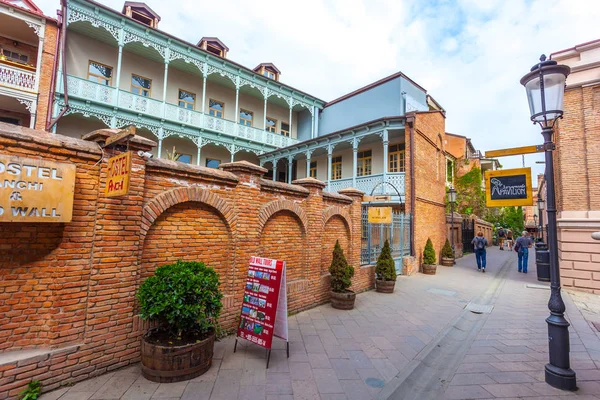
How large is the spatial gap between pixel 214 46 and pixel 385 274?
1692 cm

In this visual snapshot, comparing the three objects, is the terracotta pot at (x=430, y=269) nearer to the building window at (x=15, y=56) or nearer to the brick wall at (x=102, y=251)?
the brick wall at (x=102, y=251)

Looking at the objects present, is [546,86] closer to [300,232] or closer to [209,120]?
[300,232]

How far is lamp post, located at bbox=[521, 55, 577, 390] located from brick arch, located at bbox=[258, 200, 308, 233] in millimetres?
4349

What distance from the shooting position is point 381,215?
8.86 m

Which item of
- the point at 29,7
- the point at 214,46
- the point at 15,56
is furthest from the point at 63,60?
the point at 214,46

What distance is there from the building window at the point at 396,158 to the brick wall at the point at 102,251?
36.2ft

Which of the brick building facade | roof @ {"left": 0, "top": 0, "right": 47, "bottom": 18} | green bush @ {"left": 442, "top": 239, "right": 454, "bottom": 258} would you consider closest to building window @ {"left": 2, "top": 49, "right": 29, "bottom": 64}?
roof @ {"left": 0, "top": 0, "right": 47, "bottom": 18}

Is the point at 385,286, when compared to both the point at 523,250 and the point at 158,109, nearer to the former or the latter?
the point at 523,250

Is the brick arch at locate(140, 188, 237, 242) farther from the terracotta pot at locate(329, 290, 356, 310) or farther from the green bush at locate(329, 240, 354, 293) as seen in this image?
the terracotta pot at locate(329, 290, 356, 310)

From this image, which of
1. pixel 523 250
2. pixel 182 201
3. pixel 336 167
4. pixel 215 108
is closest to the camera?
pixel 182 201

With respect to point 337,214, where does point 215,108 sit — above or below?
above

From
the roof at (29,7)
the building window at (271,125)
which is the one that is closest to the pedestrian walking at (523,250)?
the building window at (271,125)

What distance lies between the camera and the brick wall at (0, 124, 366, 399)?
10.1 ft

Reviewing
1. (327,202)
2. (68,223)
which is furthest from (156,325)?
(327,202)
